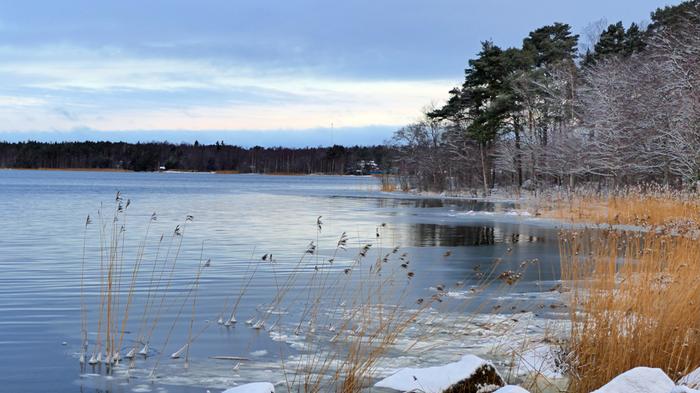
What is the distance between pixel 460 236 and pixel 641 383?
2101cm

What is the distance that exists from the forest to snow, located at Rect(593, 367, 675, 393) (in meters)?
24.3

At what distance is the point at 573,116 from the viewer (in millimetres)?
53031

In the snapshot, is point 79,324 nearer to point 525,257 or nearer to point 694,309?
point 694,309

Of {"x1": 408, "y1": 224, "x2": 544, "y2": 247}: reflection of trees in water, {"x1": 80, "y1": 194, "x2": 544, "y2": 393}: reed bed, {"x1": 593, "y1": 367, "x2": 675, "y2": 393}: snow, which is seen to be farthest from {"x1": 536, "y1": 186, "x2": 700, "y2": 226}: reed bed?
{"x1": 593, "y1": 367, "x2": 675, "y2": 393}: snow

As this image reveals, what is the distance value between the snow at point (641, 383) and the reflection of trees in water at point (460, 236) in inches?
679

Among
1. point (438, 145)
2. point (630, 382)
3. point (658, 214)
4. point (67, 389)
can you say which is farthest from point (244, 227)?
point (438, 145)

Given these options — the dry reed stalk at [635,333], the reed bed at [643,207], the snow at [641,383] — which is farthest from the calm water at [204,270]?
the snow at [641,383]

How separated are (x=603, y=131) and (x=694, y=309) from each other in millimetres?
34942

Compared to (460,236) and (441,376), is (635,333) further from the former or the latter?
(460,236)

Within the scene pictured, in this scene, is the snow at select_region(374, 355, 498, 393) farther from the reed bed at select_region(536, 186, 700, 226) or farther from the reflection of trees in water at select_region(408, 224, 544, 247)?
the reflection of trees in water at select_region(408, 224, 544, 247)

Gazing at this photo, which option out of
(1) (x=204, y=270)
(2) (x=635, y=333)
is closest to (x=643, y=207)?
(1) (x=204, y=270)

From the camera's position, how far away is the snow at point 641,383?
603 centimetres

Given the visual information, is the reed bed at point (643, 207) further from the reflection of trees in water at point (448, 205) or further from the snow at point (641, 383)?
the snow at point (641, 383)

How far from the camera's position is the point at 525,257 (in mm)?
20188
